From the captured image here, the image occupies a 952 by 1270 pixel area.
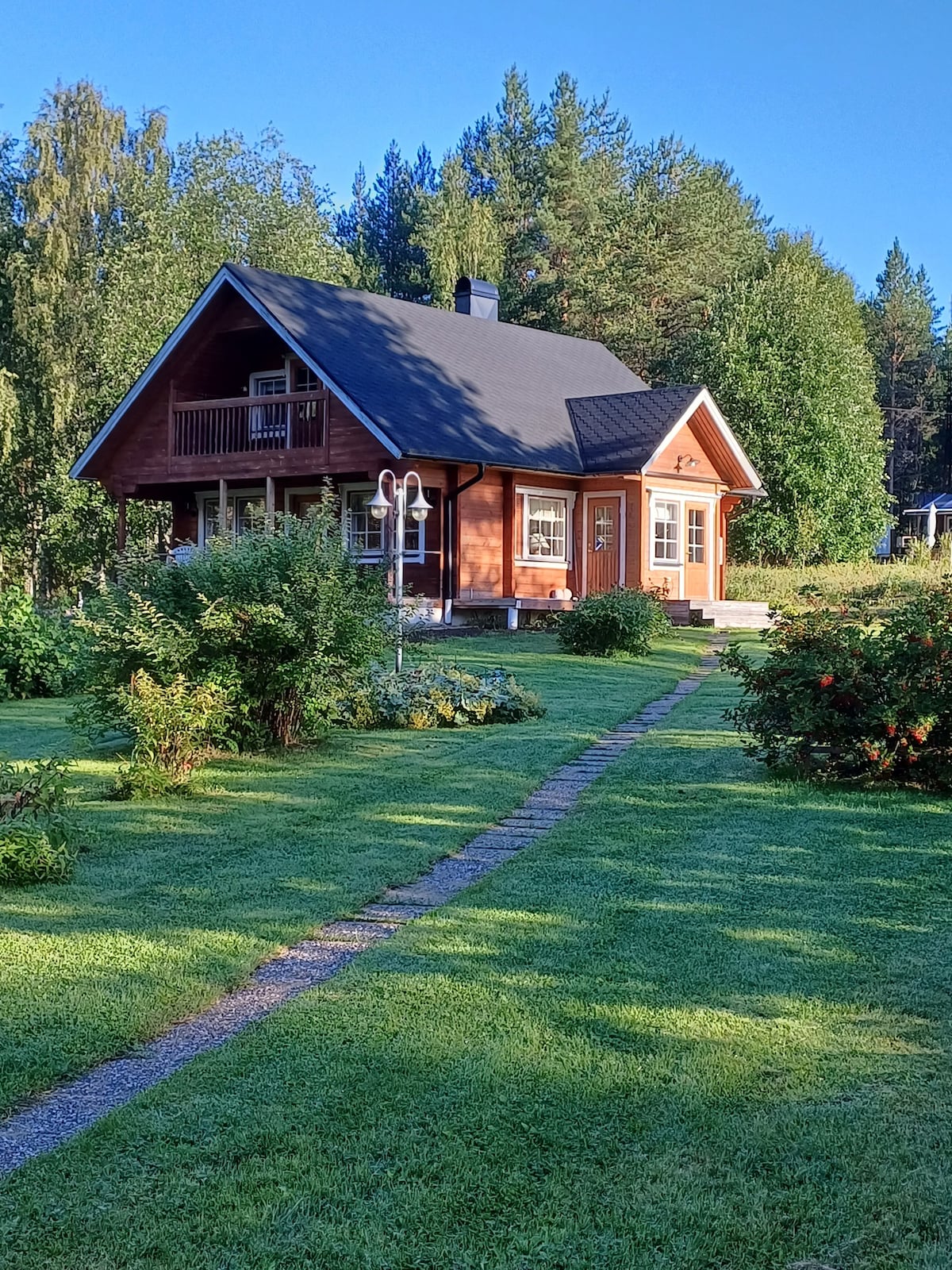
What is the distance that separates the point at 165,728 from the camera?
889cm

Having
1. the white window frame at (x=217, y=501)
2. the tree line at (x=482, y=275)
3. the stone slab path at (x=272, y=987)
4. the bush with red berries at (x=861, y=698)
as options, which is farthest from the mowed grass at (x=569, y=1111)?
the tree line at (x=482, y=275)

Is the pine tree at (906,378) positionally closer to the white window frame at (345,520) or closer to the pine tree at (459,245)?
the pine tree at (459,245)

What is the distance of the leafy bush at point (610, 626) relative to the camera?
17797 millimetres

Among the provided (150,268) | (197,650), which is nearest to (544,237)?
(150,268)

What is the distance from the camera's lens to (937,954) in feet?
16.9

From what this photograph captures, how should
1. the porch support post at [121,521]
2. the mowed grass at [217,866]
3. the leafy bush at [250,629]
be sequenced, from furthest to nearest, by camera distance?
the porch support post at [121,521], the leafy bush at [250,629], the mowed grass at [217,866]

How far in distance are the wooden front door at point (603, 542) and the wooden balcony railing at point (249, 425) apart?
5.74 metres

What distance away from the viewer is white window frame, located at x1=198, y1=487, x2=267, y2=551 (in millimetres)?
25328

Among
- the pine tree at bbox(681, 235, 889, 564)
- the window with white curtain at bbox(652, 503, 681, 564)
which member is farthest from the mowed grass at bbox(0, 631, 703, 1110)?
the pine tree at bbox(681, 235, 889, 564)

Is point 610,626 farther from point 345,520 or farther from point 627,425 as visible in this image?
point 627,425

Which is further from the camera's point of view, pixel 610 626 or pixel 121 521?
pixel 121 521

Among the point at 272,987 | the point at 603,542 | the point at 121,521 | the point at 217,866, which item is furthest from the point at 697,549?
the point at 272,987

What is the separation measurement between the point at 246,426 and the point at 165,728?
1537 cm

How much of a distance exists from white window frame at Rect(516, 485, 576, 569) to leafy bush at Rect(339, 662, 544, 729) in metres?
11.4
